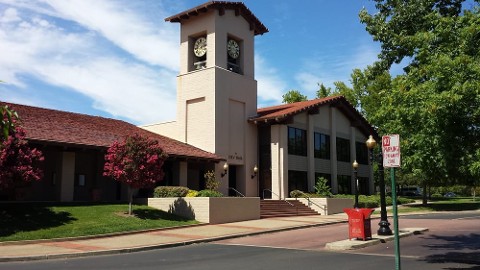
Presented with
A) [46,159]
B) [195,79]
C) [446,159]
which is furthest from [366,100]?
[446,159]

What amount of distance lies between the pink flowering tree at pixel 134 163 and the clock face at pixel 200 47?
13.2 m

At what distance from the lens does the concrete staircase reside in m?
27.8

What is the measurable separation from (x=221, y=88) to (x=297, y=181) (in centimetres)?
890

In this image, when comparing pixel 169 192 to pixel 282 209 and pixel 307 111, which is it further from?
pixel 307 111

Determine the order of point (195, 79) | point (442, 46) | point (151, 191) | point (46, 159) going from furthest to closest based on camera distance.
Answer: point (195, 79) → point (151, 191) → point (46, 159) → point (442, 46)

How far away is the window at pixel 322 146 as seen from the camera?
37.5 m

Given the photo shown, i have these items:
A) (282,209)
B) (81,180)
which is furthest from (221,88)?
(81,180)

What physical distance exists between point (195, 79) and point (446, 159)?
24.7 metres

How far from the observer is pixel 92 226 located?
60.8ft

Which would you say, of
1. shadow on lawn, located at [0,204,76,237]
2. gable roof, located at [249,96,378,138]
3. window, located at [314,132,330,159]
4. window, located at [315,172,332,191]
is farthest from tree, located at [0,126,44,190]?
window, located at [314,132,330,159]

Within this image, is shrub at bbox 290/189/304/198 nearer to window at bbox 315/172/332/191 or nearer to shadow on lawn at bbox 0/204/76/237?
window at bbox 315/172/332/191

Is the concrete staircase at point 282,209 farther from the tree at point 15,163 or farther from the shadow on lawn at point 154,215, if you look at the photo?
the tree at point 15,163

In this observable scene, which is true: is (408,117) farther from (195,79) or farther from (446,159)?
(195,79)

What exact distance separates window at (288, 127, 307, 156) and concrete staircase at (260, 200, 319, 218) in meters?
4.50
